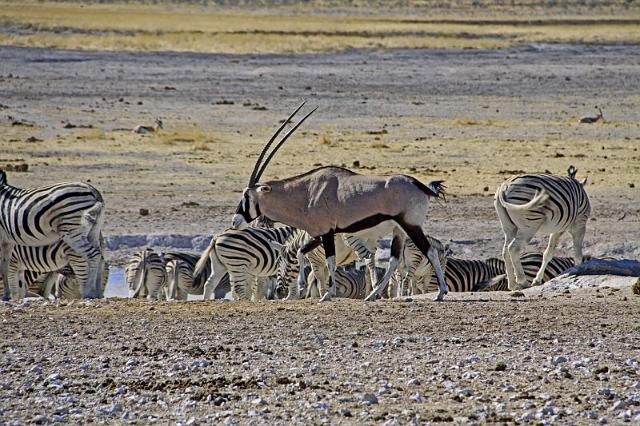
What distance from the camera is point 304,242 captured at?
15.5 meters

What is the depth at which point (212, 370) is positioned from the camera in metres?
9.17

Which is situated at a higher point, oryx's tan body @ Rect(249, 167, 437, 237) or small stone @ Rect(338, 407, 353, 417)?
oryx's tan body @ Rect(249, 167, 437, 237)

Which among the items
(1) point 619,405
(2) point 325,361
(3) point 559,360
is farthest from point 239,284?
(1) point 619,405

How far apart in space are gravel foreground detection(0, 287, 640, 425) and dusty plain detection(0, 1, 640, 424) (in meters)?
0.03

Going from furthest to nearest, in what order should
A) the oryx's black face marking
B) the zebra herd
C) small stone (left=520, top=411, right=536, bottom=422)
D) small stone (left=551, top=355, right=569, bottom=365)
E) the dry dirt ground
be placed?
the dry dirt ground < the oryx's black face marking < the zebra herd < small stone (left=551, top=355, right=569, bottom=365) < small stone (left=520, top=411, right=536, bottom=422)

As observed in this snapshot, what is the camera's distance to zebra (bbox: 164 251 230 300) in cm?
1628

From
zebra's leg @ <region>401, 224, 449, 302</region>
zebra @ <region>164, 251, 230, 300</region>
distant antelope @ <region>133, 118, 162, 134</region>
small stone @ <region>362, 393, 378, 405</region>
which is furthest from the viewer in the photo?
distant antelope @ <region>133, 118, 162, 134</region>

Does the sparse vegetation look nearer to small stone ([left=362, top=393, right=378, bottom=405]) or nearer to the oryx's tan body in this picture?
the oryx's tan body

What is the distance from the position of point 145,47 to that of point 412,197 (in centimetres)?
4579

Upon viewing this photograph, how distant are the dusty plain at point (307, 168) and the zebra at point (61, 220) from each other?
1190 mm

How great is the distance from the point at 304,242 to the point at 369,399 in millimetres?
7423

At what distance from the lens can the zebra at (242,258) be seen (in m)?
15.9

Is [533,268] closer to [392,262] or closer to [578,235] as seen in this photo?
[578,235]

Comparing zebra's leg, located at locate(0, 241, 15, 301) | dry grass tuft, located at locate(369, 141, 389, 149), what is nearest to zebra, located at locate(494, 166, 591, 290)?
zebra's leg, located at locate(0, 241, 15, 301)
